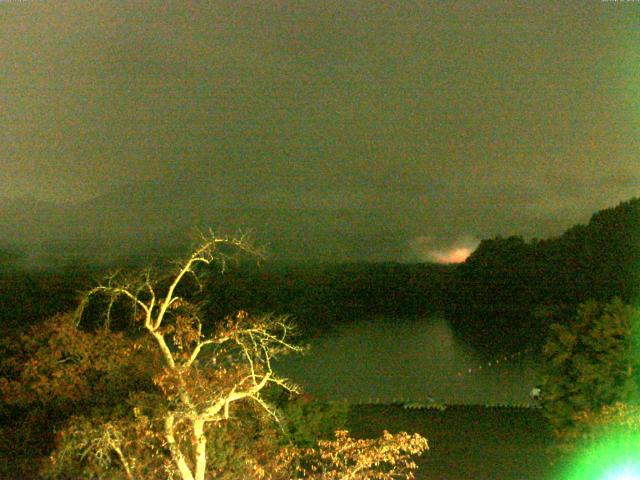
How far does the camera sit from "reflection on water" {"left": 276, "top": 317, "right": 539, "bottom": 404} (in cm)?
2084

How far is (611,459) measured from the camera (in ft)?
30.7

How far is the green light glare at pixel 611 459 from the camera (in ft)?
28.8

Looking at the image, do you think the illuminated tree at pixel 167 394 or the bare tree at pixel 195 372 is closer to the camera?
the bare tree at pixel 195 372

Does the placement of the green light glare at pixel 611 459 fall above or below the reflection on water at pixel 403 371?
above

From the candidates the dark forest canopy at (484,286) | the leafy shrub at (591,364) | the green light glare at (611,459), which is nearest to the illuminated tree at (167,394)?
the green light glare at (611,459)

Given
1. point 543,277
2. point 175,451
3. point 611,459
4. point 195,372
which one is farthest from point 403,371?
point 543,277

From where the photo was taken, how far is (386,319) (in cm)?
4322

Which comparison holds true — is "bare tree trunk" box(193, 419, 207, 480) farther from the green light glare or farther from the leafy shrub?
the leafy shrub

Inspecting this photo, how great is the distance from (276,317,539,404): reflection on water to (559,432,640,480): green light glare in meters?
7.33

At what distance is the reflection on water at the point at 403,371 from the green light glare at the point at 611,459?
7.33 m

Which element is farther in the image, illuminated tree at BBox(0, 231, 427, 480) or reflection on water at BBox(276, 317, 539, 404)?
reflection on water at BBox(276, 317, 539, 404)

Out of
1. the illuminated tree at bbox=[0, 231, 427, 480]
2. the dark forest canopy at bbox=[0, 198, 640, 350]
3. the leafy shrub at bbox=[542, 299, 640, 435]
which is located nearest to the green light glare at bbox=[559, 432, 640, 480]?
the leafy shrub at bbox=[542, 299, 640, 435]

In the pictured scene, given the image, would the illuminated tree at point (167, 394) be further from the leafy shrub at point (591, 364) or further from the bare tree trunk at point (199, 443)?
the leafy shrub at point (591, 364)

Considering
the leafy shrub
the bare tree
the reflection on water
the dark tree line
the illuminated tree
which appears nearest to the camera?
the bare tree
